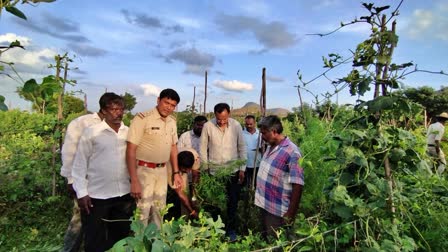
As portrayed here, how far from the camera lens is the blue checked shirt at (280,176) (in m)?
2.83

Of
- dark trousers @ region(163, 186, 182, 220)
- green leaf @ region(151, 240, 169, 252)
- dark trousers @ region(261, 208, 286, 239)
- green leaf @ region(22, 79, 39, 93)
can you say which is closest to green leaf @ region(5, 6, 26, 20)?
green leaf @ region(22, 79, 39, 93)

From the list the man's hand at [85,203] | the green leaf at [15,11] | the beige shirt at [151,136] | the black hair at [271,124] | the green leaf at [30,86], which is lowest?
the man's hand at [85,203]

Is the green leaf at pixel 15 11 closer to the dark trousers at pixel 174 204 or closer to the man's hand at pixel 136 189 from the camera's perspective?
the man's hand at pixel 136 189

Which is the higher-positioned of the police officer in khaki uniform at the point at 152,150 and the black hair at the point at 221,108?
the black hair at the point at 221,108

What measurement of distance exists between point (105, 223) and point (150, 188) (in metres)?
0.51

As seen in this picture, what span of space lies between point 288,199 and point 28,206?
3896 millimetres

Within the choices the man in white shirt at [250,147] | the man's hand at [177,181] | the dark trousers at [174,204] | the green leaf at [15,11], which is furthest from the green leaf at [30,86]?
the man in white shirt at [250,147]

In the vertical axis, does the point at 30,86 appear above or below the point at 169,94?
below

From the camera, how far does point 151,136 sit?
3416mm

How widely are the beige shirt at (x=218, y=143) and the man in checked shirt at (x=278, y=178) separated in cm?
138

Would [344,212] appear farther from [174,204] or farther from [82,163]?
[174,204]

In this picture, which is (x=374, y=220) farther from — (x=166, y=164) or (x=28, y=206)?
(x=28, y=206)

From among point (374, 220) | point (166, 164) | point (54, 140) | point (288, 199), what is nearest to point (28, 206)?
point (54, 140)

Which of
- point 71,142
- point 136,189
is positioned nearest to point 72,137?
point 71,142
